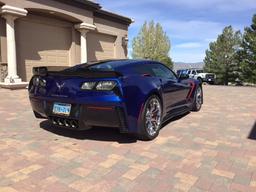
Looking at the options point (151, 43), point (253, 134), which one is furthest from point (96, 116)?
point (151, 43)

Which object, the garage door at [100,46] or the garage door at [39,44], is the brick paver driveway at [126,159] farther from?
the garage door at [100,46]

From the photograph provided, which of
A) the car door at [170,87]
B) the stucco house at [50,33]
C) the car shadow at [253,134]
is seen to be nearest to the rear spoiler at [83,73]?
the car door at [170,87]

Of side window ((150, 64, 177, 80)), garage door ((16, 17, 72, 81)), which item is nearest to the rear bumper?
side window ((150, 64, 177, 80))

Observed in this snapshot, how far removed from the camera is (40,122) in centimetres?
504

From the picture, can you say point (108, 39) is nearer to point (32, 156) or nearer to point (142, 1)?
point (142, 1)

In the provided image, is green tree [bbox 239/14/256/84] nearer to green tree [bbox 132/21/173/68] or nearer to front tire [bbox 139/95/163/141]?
green tree [bbox 132/21/173/68]

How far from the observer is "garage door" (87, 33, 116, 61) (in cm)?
1412

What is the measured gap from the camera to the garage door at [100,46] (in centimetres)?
1412

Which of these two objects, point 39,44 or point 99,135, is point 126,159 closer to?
point 99,135

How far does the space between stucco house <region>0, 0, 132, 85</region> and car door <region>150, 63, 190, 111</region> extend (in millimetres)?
6534

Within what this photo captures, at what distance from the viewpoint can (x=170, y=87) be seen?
4.83m

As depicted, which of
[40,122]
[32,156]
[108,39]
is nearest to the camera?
[32,156]

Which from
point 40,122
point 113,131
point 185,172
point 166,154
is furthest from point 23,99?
point 185,172

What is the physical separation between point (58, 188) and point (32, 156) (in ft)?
3.08
